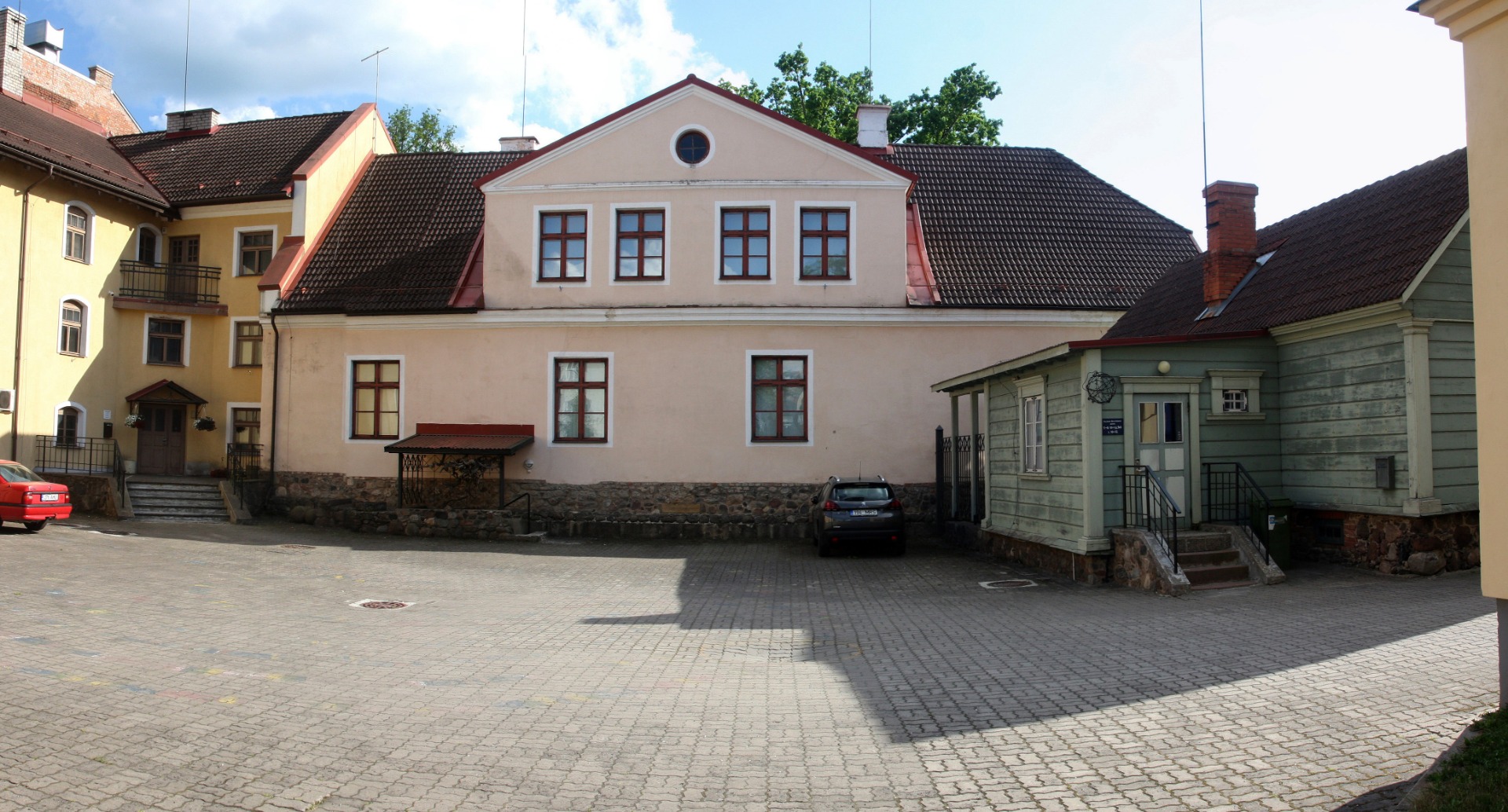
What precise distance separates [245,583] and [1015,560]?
12.3 m

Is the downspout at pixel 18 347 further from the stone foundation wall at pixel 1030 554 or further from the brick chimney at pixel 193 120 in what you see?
the stone foundation wall at pixel 1030 554

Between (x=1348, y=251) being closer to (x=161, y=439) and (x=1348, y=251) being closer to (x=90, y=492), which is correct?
(x=90, y=492)

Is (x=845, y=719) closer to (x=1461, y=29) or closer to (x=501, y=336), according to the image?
(x=1461, y=29)

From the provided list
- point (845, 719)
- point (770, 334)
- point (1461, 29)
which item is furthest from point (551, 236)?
point (1461, 29)

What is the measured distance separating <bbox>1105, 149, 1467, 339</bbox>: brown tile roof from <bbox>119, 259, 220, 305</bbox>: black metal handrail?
25765 mm

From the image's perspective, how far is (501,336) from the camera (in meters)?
23.8

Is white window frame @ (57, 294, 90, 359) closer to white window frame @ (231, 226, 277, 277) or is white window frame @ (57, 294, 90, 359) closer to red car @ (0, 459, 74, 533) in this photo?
white window frame @ (231, 226, 277, 277)

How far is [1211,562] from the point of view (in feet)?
44.3

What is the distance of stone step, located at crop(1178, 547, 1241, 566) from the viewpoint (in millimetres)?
13398

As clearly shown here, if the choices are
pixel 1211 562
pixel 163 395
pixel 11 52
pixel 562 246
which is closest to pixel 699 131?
pixel 562 246

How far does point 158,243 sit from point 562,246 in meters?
14.0

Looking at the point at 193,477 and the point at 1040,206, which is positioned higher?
the point at 1040,206

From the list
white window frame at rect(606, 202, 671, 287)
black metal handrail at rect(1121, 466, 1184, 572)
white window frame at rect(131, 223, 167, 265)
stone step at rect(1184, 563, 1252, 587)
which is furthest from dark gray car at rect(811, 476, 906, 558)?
white window frame at rect(131, 223, 167, 265)

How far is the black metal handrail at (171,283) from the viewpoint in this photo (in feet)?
90.5
